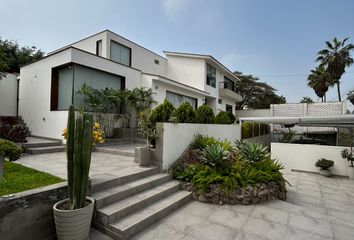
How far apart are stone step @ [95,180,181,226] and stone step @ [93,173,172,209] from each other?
0.28 ft

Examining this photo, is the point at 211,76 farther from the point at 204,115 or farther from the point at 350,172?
the point at 350,172

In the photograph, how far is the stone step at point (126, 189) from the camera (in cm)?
376

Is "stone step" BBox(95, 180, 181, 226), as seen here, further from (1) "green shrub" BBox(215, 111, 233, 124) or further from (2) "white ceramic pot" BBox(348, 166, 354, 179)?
(2) "white ceramic pot" BBox(348, 166, 354, 179)

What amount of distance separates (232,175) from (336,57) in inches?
976

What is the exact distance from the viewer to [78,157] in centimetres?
312

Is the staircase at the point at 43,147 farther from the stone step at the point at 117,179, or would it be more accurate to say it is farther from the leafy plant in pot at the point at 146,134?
the stone step at the point at 117,179

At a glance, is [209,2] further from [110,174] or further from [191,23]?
[110,174]

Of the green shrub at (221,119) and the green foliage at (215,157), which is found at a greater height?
the green shrub at (221,119)

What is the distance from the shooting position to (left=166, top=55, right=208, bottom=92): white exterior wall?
17.1m

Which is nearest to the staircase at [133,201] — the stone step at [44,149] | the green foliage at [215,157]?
the green foliage at [215,157]

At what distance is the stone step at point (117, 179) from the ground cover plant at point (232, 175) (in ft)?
3.02

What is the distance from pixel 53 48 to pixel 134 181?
15.2m

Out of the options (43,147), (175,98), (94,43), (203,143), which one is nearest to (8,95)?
(94,43)

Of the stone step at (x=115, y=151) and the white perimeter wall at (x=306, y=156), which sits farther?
the white perimeter wall at (x=306, y=156)
